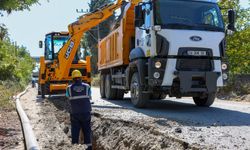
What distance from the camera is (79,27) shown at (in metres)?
17.3

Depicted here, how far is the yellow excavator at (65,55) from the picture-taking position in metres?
17.1

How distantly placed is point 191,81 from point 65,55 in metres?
7.55

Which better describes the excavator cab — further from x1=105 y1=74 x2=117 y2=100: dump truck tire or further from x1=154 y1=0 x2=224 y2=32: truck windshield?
x1=154 y1=0 x2=224 y2=32: truck windshield

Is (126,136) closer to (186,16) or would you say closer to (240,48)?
(186,16)

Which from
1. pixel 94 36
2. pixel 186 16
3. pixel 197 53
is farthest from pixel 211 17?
pixel 94 36

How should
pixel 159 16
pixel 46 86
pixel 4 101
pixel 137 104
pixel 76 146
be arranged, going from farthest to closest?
pixel 46 86 → pixel 4 101 → pixel 137 104 → pixel 159 16 → pixel 76 146

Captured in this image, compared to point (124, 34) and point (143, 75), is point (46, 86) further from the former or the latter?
point (143, 75)

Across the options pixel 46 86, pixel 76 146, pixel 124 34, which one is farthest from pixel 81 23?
pixel 76 146

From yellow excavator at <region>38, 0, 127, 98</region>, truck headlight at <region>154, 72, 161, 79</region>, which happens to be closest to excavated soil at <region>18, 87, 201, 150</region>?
truck headlight at <region>154, 72, 161, 79</region>

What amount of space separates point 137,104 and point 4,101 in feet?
19.4

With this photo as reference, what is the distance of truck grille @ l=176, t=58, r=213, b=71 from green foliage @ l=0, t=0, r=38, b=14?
450 centimetres

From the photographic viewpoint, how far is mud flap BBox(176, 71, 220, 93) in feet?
38.6

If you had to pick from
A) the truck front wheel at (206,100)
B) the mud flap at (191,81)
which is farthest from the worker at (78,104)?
the truck front wheel at (206,100)

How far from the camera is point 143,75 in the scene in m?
12.6
